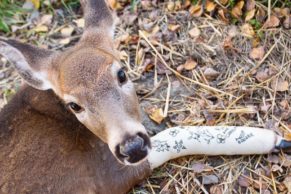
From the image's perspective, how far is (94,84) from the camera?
4516 millimetres

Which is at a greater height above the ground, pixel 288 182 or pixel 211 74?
pixel 211 74

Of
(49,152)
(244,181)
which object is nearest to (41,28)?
(49,152)

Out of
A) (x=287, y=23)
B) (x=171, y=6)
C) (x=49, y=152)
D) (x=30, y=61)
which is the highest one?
(x=30, y=61)

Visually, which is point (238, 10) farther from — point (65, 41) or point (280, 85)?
point (65, 41)

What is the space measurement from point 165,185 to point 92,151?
0.72 metres

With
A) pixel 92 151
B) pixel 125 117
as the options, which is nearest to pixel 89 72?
pixel 125 117

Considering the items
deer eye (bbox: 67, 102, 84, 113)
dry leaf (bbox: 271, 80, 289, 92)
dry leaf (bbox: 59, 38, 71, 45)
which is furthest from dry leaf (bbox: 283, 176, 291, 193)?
dry leaf (bbox: 59, 38, 71, 45)

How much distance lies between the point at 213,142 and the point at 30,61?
161 centimetres

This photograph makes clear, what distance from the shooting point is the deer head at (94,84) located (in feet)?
14.4

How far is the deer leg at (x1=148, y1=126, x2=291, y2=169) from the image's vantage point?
5304 mm

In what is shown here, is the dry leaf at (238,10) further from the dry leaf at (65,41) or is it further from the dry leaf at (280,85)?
the dry leaf at (65,41)

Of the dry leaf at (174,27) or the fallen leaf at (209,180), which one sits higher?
the dry leaf at (174,27)

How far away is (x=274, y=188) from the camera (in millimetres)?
5273

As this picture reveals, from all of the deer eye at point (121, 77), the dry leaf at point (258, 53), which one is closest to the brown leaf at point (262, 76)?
the dry leaf at point (258, 53)
